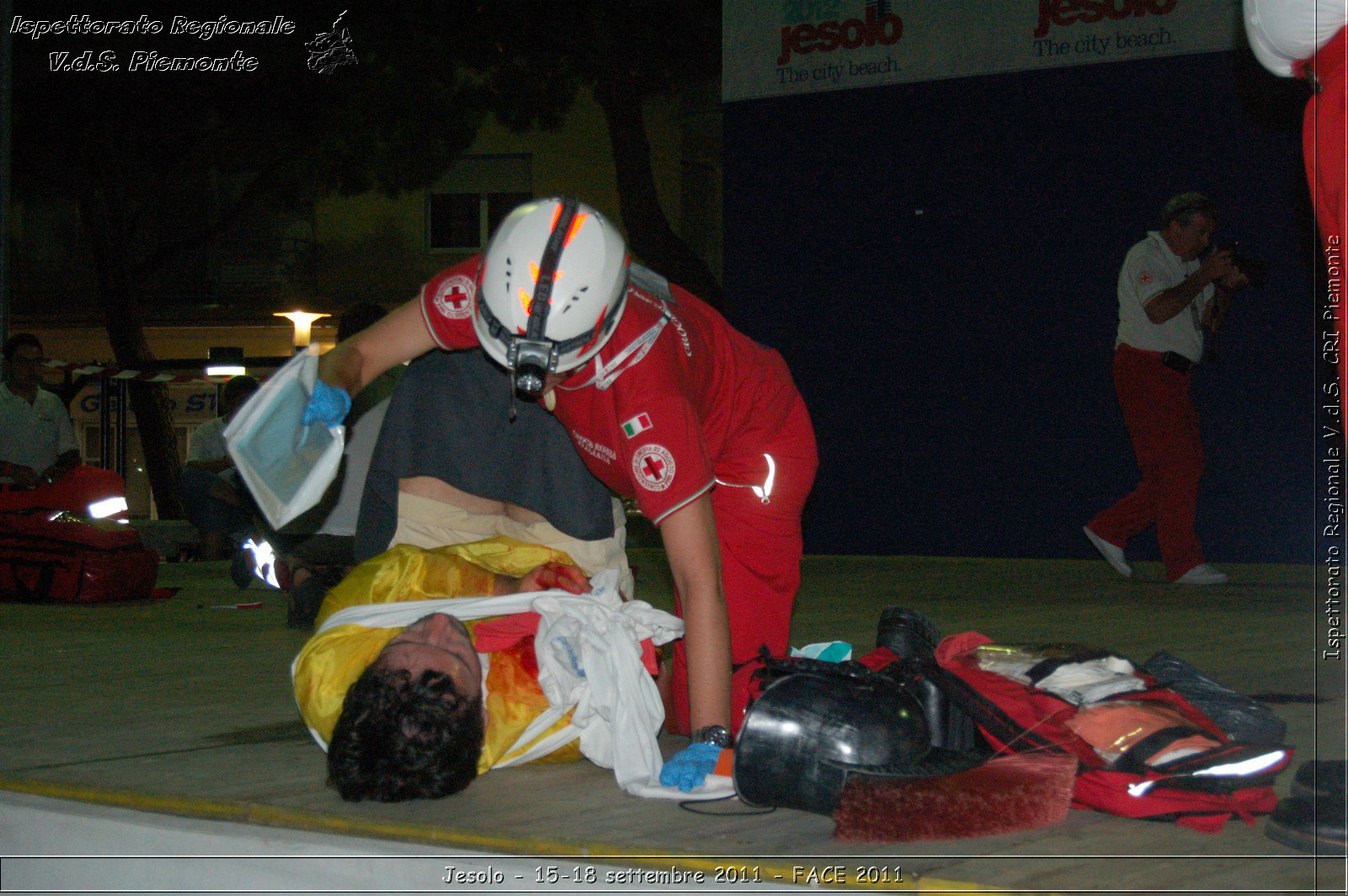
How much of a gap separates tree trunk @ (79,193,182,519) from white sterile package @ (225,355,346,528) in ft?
50.6

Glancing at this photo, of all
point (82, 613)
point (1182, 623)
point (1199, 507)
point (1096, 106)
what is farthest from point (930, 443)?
point (82, 613)

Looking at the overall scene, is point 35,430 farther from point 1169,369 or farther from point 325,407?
point 1169,369

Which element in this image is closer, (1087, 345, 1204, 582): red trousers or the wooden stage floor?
the wooden stage floor

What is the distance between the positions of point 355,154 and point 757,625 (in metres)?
17.5

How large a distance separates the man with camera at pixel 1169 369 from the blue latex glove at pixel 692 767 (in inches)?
204

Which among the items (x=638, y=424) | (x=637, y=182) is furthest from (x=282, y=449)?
(x=637, y=182)

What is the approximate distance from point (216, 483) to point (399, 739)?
6696 mm

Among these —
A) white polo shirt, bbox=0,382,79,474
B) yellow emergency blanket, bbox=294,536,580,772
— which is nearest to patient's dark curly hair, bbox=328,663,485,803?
yellow emergency blanket, bbox=294,536,580,772

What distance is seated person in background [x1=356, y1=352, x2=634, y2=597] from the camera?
4.63m

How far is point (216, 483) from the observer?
9281 millimetres

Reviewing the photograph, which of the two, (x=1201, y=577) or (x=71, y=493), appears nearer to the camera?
(x=1201, y=577)

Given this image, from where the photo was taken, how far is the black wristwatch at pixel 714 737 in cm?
312

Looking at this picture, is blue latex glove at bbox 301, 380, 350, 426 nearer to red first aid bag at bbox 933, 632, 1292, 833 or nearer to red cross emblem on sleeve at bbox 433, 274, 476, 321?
red cross emblem on sleeve at bbox 433, 274, 476, 321

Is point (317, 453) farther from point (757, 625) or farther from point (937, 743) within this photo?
point (937, 743)
